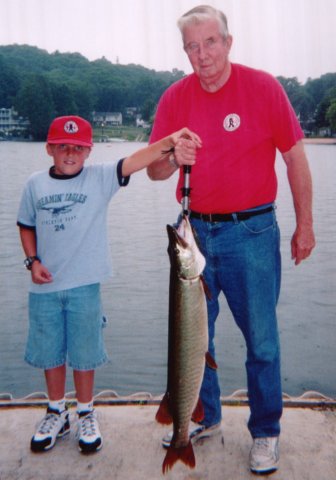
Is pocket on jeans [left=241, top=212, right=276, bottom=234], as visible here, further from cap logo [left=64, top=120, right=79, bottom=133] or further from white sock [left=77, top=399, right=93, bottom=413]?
white sock [left=77, top=399, right=93, bottom=413]

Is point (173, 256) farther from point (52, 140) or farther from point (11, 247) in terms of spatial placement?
point (11, 247)

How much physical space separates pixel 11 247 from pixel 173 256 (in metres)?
13.9

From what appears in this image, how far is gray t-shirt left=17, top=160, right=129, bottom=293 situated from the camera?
11.5 ft

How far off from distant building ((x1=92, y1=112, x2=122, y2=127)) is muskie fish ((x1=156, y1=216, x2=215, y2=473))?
33572mm

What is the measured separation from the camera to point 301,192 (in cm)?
322

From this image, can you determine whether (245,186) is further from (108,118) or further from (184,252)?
(108,118)

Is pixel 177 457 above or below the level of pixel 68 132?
below

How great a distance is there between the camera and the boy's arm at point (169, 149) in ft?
9.51

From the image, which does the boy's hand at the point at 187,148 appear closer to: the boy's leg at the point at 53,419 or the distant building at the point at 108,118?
the boy's leg at the point at 53,419

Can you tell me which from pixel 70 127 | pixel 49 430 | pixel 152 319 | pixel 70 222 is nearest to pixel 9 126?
→ pixel 152 319

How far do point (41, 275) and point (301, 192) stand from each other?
1.64 m

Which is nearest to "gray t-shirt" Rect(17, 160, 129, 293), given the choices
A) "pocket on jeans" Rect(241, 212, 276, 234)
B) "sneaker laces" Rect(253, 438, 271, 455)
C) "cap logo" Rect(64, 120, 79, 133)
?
"cap logo" Rect(64, 120, 79, 133)

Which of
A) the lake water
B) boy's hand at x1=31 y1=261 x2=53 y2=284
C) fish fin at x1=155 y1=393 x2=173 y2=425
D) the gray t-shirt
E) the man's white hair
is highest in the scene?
the man's white hair

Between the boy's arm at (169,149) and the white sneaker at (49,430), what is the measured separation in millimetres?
1608
